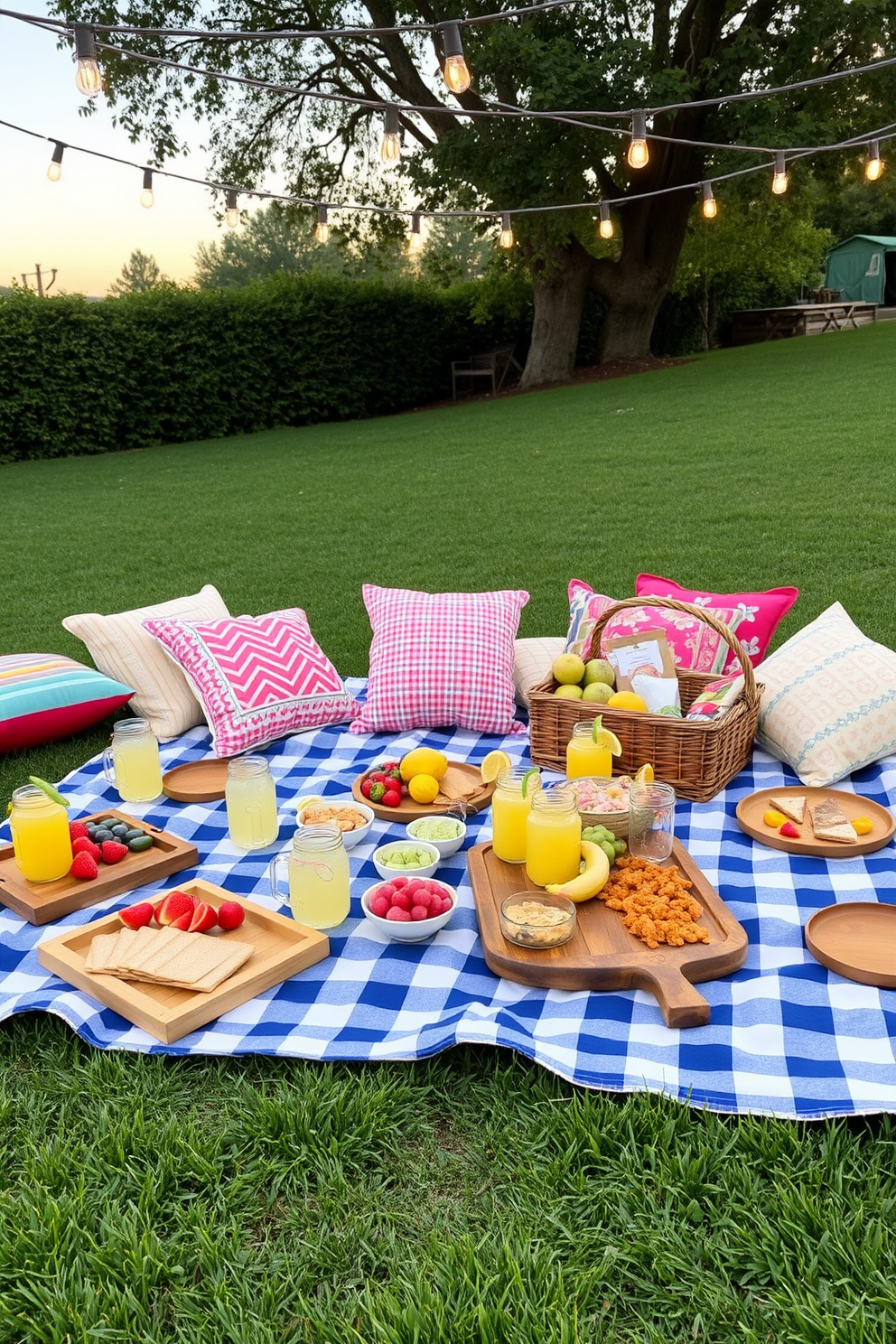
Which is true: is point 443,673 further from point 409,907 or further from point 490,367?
point 490,367

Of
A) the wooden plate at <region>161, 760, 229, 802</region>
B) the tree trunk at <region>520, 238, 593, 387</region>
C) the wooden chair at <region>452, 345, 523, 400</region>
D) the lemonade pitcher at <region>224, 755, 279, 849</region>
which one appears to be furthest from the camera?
the wooden chair at <region>452, 345, 523, 400</region>

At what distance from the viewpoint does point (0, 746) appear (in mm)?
3988

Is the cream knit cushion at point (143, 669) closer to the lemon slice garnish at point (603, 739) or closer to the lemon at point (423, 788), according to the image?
the lemon at point (423, 788)

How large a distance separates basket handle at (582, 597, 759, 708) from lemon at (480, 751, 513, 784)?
0.64m

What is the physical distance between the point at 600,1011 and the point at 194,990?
95cm

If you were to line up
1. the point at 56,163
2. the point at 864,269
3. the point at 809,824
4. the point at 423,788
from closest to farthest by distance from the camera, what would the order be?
the point at 809,824 < the point at 423,788 < the point at 56,163 < the point at 864,269

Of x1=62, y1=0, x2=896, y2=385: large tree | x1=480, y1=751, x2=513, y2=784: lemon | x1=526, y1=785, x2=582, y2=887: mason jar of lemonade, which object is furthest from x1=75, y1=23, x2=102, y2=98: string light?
x1=62, y1=0, x2=896, y2=385: large tree

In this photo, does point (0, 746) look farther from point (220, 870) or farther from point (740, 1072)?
point (740, 1072)

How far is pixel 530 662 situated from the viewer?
415cm

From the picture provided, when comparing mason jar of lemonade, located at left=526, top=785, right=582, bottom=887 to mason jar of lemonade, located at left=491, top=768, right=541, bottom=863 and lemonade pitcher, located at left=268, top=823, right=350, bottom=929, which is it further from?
lemonade pitcher, located at left=268, top=823, right=350, bottom=929

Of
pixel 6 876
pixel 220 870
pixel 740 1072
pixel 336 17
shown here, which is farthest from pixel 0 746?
pixel 336 17

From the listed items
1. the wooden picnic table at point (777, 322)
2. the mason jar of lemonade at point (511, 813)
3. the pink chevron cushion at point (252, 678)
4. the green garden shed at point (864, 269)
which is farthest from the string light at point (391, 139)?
the green garden shed at point (864, 269)

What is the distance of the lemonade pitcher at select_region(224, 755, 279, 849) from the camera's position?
9.82 feet

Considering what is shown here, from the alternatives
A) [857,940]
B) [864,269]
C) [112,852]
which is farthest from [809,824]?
[864,269]
